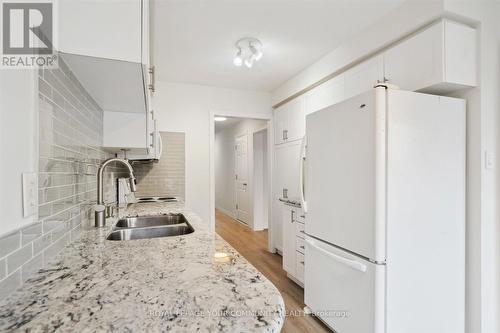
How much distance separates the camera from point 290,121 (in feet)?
10.4

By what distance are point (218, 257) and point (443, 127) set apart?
5.15 ft

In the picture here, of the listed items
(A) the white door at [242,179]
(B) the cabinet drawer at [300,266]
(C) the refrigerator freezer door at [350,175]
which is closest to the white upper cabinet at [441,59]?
(C) the refrigerator freezer door at [350,175]

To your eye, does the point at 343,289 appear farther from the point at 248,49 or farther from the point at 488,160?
the point at 248,49

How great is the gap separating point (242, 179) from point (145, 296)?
203 inches

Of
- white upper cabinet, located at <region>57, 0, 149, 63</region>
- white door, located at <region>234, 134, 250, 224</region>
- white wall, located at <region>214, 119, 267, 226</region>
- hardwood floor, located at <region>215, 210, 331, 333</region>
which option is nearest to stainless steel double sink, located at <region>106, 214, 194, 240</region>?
white upper cabinet, located at <region>57, 0, 149, 63</region>

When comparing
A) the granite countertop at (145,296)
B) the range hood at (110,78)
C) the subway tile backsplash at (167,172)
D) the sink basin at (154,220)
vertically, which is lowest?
the sink basin at (154,220)

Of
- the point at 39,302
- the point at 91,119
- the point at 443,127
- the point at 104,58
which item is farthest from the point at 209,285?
the point at 443,127

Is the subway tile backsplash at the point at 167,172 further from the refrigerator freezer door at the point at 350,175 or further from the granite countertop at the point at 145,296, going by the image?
the granite countertop at the point at 145,296

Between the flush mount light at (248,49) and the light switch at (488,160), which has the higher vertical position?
the flush mount light at (248,49)

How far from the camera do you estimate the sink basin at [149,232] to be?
1458mm

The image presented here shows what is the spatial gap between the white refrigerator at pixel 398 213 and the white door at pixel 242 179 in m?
3.87

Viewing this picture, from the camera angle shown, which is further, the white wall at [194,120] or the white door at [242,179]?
the white door at [242,179]

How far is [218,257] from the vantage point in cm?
88

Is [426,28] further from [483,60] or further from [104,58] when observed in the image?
[104,58]
